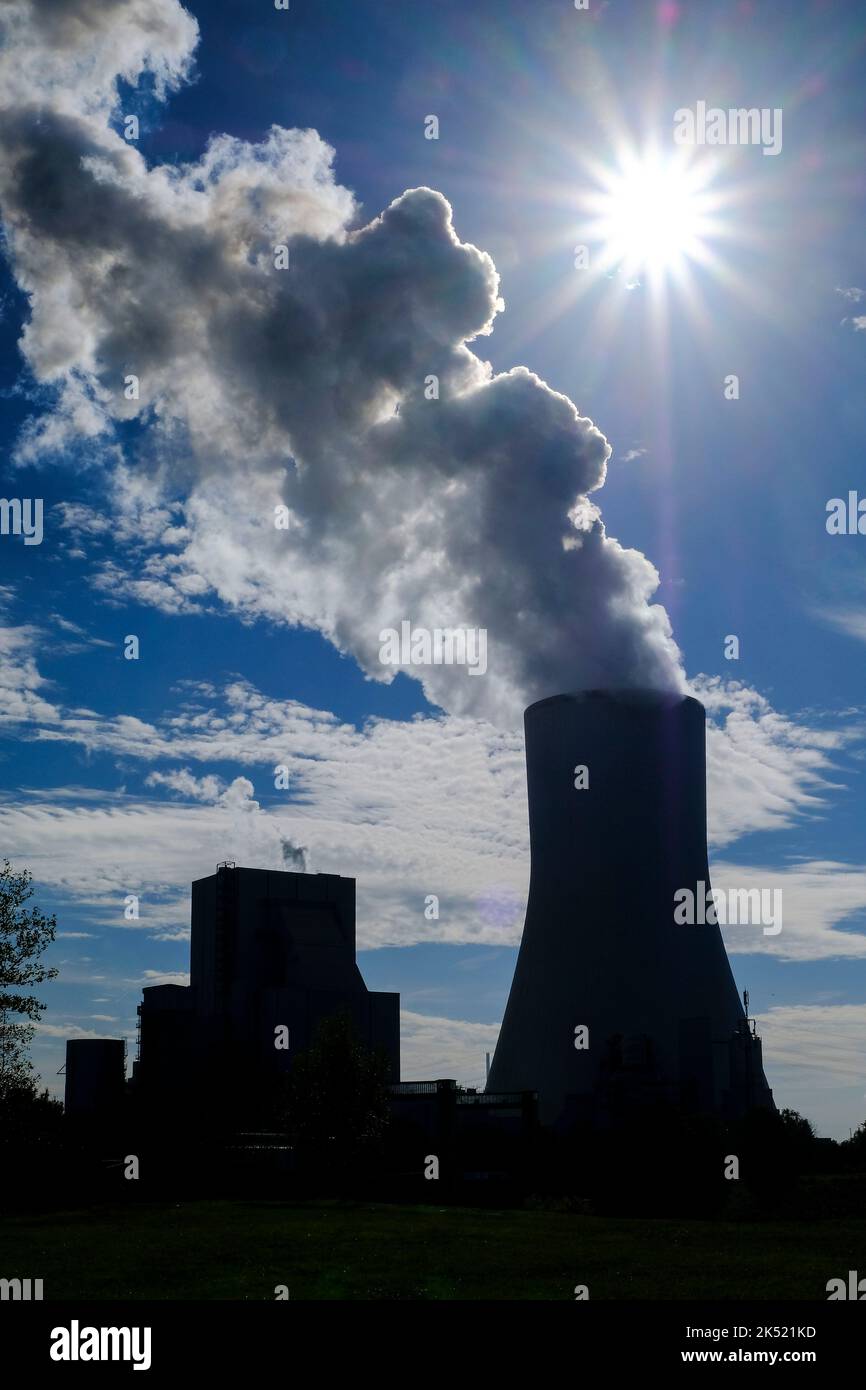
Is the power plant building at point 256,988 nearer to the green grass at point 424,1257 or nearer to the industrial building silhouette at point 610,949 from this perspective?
the industrial building silhouette at point 610,949

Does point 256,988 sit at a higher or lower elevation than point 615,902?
lower

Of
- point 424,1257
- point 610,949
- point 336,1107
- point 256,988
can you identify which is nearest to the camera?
point 424,1257

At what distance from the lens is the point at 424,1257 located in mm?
13602

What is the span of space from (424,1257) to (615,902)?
75.9 ft

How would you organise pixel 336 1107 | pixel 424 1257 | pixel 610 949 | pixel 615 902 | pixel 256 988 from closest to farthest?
1. pixel 424 1257
2. pixel 336 1107
3. pixel 615 902
4. pixel 610 949
5. pixel 256 988

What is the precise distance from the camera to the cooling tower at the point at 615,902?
3622cm

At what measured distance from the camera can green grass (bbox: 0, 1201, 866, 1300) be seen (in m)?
11.3

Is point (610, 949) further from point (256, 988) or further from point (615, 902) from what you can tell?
point (256, 988)

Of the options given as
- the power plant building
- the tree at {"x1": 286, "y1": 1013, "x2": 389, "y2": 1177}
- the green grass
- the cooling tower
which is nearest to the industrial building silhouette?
the cooling tower

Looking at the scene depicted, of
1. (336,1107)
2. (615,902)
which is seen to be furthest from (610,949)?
(336,1107)

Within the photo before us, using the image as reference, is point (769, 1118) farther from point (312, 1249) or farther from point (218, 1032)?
point (312, 1249)

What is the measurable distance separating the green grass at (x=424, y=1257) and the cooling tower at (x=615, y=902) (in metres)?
17.3

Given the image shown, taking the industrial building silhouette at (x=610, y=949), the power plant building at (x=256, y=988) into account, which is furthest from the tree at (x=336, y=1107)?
the power plant building at (x=256, y=988)
